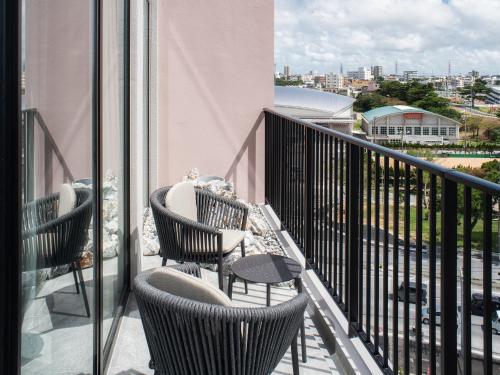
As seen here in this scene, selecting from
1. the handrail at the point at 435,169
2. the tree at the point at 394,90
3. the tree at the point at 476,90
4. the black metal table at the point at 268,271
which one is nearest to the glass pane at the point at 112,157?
the black metal table at the point at 268,271

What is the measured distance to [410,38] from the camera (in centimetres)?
11456

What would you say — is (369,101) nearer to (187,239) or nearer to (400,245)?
(187,239)

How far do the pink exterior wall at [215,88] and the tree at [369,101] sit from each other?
108ft

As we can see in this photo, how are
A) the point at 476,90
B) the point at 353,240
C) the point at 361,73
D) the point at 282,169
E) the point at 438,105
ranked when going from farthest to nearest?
the point at 361,73, the point at 476,90, the point at 438,105, the point at 282,169, the point at 353,240

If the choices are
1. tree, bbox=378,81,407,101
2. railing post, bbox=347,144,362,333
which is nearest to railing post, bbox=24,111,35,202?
railing post, bbox=347,144,362,333

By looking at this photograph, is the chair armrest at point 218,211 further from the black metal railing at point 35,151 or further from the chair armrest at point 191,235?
the black metal railing at point 35,151

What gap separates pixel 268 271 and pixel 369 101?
1558 inches

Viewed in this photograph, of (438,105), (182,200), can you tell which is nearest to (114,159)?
(182,200)

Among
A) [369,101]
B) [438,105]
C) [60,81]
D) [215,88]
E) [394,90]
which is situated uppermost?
[394,90]

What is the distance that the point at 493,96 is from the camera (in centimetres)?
4256

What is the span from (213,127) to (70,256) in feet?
15.7

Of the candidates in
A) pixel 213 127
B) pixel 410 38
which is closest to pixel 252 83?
pixel 213 127
